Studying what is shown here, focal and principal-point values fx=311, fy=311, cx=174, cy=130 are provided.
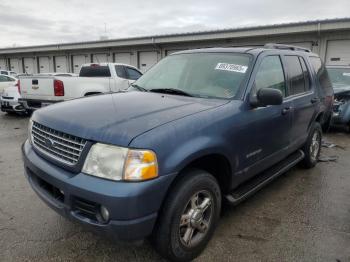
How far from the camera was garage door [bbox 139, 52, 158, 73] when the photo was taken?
2434 centimetres

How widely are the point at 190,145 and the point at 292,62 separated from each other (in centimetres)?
264

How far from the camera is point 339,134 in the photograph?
8195 mm

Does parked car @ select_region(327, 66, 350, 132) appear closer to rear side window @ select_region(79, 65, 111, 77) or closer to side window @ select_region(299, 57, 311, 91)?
side window @ select_region(299, 57, 311, 91)

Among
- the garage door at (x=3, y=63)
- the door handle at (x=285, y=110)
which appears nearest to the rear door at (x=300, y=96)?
the door handle at (x=285, y=110)

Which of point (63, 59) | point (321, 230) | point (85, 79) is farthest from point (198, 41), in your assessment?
point (321, 230)

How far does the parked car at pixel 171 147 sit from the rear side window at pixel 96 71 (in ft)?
23.1

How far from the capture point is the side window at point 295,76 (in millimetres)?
4141

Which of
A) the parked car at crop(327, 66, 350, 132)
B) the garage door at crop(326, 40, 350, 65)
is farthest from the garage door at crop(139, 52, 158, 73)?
the parked car at crop(327, 66, 350, 132)

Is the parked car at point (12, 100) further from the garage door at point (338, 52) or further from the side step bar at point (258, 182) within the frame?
the garage door at point (338, 52)

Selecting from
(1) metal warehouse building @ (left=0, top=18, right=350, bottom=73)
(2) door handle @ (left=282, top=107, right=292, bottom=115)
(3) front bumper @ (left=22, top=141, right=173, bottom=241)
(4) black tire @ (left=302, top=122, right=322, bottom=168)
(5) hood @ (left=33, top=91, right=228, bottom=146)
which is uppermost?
(1) metal warehouse building @ (left=0, top=18, right=350, bottom=73)

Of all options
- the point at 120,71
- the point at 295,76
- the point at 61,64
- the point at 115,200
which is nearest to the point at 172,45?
the point at 120,71

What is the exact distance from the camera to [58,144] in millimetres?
2514

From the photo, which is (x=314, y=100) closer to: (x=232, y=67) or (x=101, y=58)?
(x=232, y=67)

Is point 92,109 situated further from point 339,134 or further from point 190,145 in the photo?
point 339,134
